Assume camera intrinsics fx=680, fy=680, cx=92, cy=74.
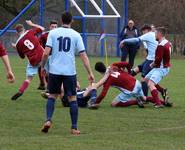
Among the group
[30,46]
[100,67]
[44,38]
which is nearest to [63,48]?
[100,67]

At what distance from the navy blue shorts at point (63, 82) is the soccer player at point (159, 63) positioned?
4.02 m

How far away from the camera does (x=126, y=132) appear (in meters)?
11.2

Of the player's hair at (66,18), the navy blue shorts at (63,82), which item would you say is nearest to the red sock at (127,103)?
the navy blue shorts at (63,82)

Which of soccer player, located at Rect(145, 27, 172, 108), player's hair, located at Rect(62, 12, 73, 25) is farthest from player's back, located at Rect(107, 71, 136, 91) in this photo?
player's hair, located at Rect(62, 12, 73, 25)

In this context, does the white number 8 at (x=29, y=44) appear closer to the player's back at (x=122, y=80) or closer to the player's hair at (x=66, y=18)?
the player's back at (x=122, y=80)

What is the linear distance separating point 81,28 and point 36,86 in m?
20.1

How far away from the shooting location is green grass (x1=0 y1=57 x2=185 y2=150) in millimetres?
9742

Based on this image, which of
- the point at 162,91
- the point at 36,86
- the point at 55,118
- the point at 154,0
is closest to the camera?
the point at 55,118

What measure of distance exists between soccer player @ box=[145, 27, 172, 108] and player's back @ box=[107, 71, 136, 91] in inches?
17.6

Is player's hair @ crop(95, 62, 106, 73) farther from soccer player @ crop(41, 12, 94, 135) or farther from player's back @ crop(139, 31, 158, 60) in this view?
soccer player @ crop(41, 12, 94, 135)

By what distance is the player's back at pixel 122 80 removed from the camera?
48.9ft

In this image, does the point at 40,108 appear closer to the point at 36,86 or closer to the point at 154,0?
the point at 36,86

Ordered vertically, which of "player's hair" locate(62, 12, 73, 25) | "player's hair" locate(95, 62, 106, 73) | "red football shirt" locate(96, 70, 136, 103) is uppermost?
"player's hair" locate(62, 12, 73, 25)

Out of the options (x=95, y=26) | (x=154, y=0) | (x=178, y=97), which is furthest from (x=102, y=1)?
(x=178, y=97)
